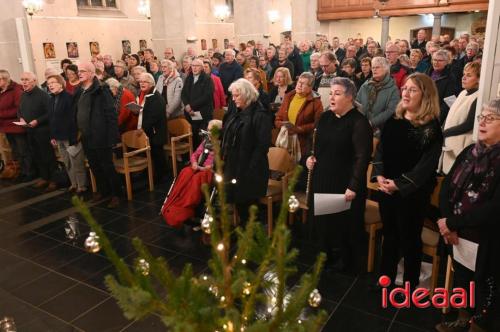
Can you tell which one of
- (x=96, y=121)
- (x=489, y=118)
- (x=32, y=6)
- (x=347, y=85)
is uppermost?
(x=32, y=6)

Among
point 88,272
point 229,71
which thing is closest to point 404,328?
point 88,272

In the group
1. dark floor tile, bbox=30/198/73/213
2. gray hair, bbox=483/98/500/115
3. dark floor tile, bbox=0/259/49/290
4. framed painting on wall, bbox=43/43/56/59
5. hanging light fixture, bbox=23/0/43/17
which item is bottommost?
dark floor tile, bbox=0/259/49/290

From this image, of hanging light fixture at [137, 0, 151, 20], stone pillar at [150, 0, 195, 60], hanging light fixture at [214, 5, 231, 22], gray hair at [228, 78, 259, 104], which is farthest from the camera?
hanging light fixture at [214, 5, 231, 22]

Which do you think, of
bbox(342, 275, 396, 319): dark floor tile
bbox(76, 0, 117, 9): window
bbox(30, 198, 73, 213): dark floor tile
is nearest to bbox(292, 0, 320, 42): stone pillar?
bbox(76, 0, 117, 9): window

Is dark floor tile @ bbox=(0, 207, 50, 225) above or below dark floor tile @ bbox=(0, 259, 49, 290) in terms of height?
above

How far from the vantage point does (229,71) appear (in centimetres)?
892

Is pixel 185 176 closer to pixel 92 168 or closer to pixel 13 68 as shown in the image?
pixel 92 168

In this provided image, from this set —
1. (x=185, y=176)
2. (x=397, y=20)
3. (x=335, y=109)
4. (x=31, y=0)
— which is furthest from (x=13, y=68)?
(x=397, y=20)

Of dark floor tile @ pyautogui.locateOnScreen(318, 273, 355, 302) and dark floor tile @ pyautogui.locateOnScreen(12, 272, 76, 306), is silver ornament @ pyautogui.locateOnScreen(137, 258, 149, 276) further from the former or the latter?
dark floor tile @ pyautogui.locateOnScreen(12, 272, 76, 306)

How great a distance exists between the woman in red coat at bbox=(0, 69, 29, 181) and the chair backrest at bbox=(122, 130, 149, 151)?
187cm

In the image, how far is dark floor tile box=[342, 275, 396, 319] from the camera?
3.42 metres

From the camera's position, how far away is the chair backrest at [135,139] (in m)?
6.13

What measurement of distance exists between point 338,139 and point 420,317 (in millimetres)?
1514

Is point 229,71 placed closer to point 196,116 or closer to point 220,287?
point 196,116
